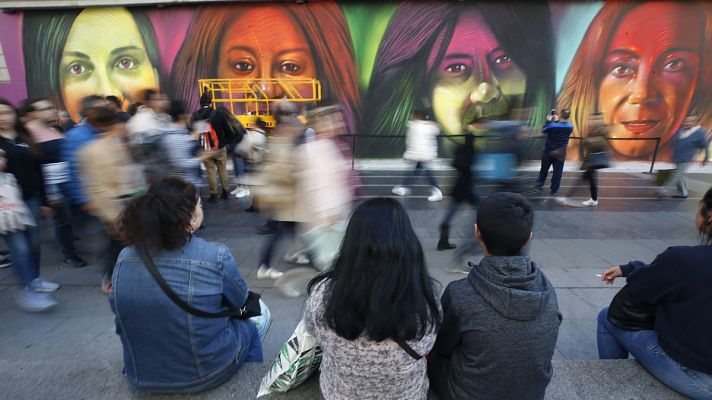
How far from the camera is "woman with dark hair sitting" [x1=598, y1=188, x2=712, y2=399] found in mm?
1823

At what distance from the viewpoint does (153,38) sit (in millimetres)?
11164

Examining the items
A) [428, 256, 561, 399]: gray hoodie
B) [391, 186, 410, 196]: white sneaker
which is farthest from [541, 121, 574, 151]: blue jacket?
[428, 256, 561, 399]: gray hoodie

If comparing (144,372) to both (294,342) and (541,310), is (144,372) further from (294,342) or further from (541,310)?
(541,310)

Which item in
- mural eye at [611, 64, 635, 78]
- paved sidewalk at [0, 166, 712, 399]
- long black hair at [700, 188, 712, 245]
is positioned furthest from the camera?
mural eye at [611, 64, 635, 78]

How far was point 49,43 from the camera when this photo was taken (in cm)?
1128

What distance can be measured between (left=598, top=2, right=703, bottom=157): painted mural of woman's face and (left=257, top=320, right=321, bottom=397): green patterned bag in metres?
12.3

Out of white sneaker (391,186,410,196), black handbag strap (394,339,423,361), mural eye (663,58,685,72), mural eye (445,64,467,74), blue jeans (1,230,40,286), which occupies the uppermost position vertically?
mural eye (663,58,685,72)

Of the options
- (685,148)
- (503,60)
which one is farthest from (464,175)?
(503,60)

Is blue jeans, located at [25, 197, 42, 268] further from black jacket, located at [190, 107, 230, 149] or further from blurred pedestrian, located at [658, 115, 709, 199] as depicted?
blurred pedestrian, located at [658, 115, 709, 199]

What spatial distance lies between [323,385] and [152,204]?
114 centimetres

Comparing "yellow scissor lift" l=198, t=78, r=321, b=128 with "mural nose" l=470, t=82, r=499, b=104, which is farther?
"mural nose" l=470, t=82, r=499, b=104

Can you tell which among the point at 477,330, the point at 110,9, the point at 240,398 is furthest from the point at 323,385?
the point at 110,9

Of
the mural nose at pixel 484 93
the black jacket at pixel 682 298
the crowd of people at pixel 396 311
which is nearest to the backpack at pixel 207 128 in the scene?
the crowd of people at pixel 396 311

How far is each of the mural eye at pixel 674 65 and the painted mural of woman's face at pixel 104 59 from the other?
1467 centimetres
